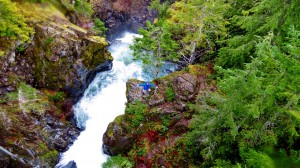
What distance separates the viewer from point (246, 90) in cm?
927

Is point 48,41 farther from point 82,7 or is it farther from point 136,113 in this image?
point 82,7

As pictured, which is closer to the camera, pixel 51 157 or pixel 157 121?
pixel 51 157

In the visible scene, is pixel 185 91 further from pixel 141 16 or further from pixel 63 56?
pixel 141 16

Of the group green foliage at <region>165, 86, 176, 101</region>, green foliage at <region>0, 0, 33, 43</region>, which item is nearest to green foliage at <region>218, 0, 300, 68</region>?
green foliage at <region>165, 86, 176, 101</region>

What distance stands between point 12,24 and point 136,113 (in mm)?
9693

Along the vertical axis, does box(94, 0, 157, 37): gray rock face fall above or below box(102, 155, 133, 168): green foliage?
above

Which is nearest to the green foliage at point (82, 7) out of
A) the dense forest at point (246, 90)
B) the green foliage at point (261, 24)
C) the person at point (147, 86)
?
the dense forest at point (246, 90)

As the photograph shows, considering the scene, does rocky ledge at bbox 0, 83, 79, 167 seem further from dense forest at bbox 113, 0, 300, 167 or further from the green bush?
dense forest at bbox 113, 0, 300, 167

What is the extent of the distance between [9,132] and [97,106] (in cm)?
667

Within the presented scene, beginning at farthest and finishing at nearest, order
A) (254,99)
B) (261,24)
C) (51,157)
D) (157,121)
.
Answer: (157,121) → (51,157) → (261,24) → (254,99)

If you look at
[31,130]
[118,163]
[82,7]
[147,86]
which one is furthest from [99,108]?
[82,7]

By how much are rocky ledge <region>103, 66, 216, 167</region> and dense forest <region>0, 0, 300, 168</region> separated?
72cm

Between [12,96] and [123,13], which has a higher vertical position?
[123,13]

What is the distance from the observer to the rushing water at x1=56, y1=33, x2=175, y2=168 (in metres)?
16.8
